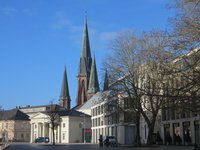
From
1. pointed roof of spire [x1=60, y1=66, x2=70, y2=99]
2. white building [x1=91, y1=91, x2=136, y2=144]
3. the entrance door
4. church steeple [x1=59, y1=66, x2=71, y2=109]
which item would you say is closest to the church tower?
pointed roof of spire [x1=60, y1=66, x2=70, y2=99]

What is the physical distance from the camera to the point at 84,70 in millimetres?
173875

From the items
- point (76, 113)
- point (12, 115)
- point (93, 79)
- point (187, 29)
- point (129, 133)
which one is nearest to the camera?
point (187, 29)

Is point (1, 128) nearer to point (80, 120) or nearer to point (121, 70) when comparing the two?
point (80, 120)

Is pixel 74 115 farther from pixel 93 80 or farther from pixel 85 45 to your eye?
pixel 85 45

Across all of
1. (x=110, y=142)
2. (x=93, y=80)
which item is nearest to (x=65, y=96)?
(x=93, y=80)

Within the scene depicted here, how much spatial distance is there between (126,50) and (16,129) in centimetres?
12575

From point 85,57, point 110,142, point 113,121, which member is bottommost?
point 110,142

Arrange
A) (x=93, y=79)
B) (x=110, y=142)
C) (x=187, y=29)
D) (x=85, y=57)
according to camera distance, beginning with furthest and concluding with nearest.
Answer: (x=85, y=57) → (x=93, y=79) → (x=110, y=142) → (x=187, y=29)

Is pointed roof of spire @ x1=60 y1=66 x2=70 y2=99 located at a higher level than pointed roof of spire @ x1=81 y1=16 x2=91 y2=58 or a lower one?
lower

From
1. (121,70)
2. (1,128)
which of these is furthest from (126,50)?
(1,128)

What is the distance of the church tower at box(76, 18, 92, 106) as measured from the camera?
171875 millimetres

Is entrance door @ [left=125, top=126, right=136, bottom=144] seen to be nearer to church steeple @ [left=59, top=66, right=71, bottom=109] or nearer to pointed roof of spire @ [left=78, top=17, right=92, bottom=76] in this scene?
pointed roof of spire @ [left=78, top=17, right=92, bottom=76]

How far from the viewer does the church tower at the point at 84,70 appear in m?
172

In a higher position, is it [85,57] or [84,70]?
[85,57]
